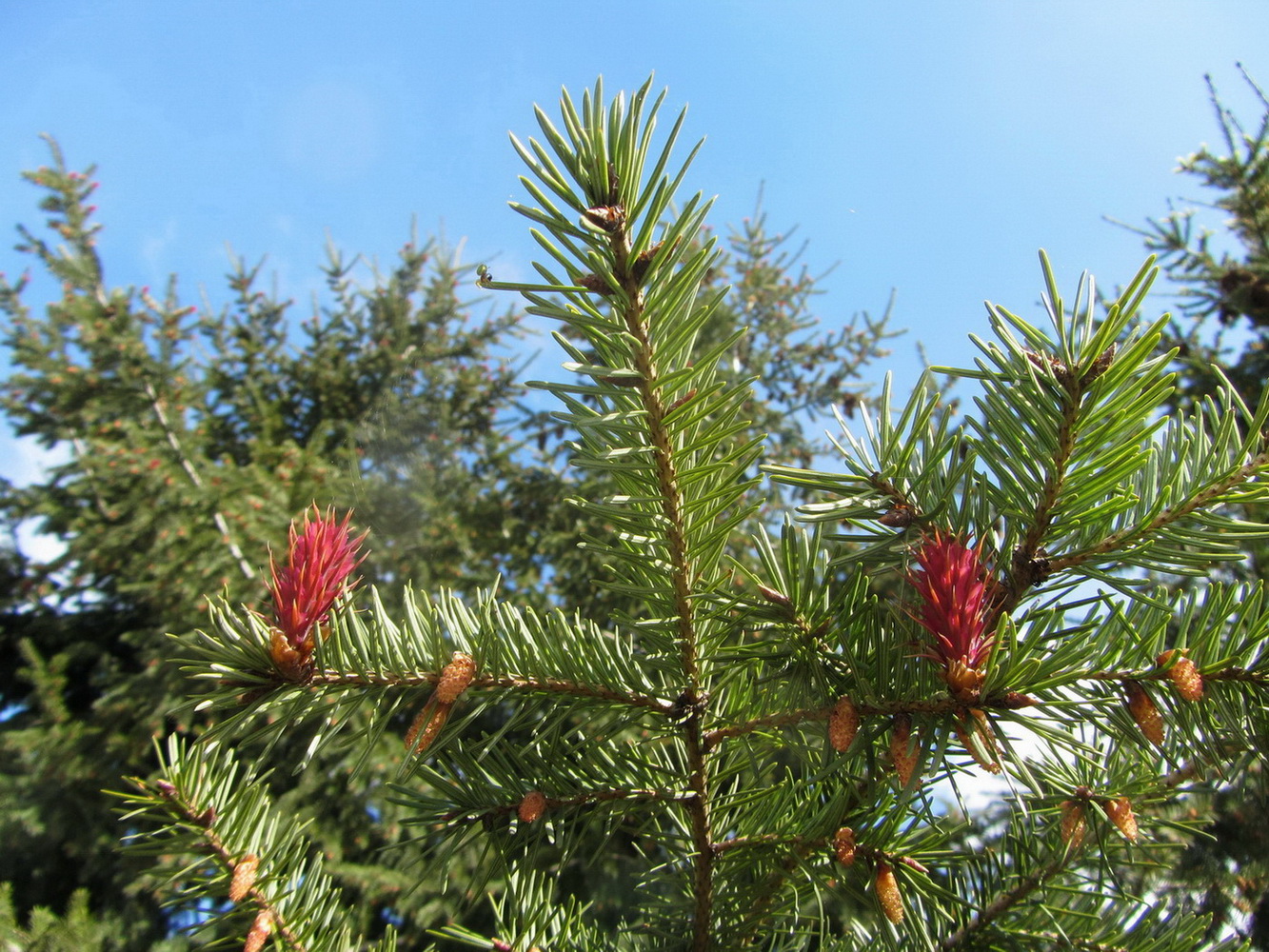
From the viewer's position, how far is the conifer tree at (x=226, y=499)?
10.7 feet

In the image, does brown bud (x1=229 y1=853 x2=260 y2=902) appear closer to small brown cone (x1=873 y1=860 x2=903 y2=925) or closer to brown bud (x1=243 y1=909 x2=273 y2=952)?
brown bud (x1=243 y1=909 x2=273 y2=952)

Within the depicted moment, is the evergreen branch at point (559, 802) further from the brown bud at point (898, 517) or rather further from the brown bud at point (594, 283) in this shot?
the brown bud at point (594, 283)

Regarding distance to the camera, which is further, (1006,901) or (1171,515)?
(1006,901)

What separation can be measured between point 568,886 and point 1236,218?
3.72 meters

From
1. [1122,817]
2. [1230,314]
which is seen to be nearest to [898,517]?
[1122,817]

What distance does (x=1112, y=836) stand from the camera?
0.64 m

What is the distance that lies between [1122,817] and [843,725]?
0.20 meters

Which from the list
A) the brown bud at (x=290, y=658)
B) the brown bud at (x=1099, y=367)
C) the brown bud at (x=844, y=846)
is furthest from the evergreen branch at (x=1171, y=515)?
the brown bud at (x=290, y=658)

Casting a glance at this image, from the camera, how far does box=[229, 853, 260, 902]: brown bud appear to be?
562mm

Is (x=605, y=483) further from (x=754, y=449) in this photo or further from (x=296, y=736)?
(x=754, y=449)

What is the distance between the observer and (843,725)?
457 millimetres

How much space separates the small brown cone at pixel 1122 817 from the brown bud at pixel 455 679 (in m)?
0.43

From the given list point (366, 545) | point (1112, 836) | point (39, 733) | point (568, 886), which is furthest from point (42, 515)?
point (1112, 836)

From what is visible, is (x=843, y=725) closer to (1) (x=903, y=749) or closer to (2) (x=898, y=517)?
(1) (x=903, y=749)
